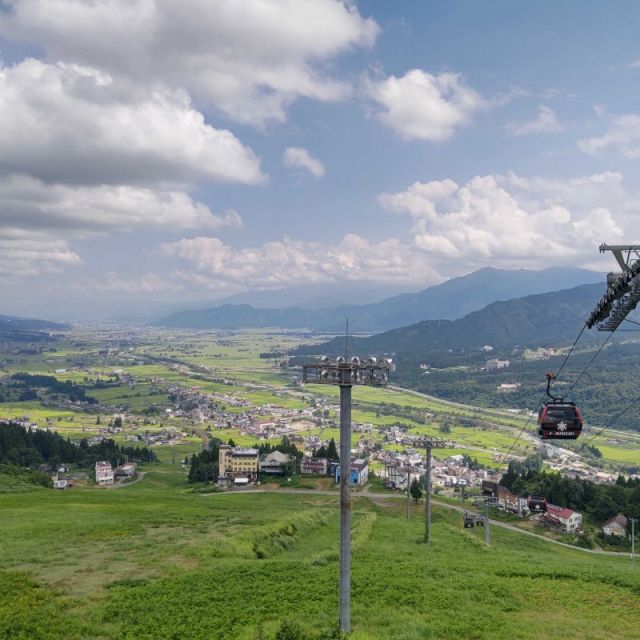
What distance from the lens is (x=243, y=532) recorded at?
119 ft

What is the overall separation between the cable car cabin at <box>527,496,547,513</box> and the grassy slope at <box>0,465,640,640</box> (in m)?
41.3

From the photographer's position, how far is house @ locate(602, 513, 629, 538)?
68.3m

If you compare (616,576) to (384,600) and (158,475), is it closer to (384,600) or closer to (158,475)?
(384,600)

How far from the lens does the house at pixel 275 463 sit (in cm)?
9681

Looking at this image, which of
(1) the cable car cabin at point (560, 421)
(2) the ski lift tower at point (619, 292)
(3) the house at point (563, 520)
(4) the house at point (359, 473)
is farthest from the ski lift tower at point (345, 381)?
(4) the house at point (359, 473)

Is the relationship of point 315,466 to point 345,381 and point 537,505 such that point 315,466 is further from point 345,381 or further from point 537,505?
point 345,381

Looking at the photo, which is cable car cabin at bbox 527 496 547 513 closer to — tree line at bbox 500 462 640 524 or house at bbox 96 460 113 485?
tree line at bbox 500 462 640 524

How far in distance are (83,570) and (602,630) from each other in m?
24.2

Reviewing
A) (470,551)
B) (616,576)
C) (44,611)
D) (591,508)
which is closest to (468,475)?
(591,508)

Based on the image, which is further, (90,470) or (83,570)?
(90,470)

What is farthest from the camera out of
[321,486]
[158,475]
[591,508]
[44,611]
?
[158,475]

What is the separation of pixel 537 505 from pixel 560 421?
188 ft

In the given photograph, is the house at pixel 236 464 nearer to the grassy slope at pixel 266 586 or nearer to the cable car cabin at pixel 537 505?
the cable car cabin at pixel 537 505

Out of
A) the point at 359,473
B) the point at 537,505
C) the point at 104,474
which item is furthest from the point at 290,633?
the point at 104,474
